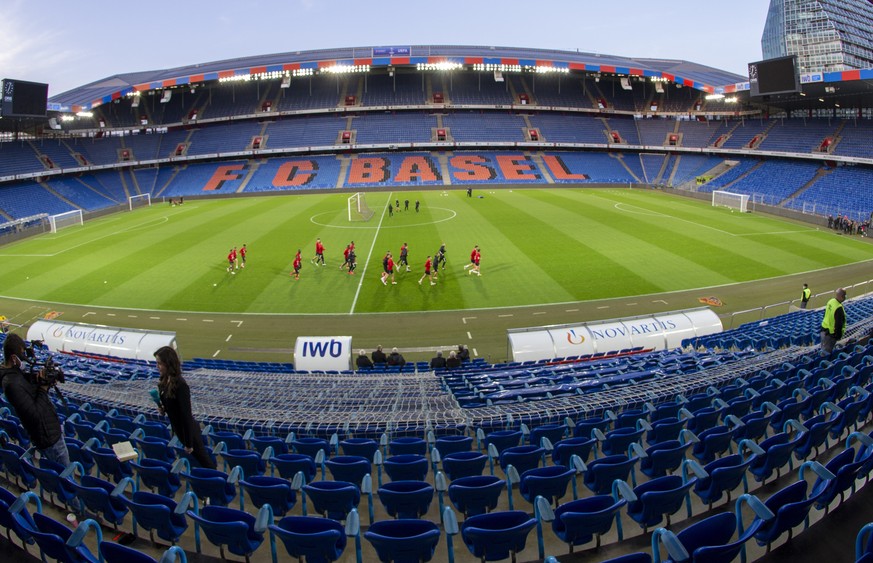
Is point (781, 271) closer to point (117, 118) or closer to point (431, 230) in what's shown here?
point (431, 230)

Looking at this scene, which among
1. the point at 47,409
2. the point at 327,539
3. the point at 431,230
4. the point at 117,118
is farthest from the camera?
the point at 117,118

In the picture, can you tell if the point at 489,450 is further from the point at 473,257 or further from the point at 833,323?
the point at 473,257

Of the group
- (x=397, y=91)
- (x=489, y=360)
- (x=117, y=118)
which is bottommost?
(x=489, y=360)

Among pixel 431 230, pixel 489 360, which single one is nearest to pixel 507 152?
pixel 431 230

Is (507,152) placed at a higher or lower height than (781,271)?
higher

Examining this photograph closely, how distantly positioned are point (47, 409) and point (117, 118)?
85.9 metres

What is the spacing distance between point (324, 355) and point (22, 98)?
5489 centimetres

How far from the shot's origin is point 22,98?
1972 inches

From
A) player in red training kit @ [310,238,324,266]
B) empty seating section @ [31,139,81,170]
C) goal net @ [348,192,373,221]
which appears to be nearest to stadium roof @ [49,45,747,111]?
empty seating section @ [31,139,81,170]

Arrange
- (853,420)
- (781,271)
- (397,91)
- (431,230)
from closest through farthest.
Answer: (853,420), (781,271), (431,230), (397,91)

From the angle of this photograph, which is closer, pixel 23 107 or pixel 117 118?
pixel 23 107

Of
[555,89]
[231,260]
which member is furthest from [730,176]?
[231,260]

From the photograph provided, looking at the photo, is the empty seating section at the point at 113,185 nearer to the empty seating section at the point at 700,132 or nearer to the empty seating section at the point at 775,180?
the empty seating section at the point at 775,180

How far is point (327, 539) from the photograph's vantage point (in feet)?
15.1
